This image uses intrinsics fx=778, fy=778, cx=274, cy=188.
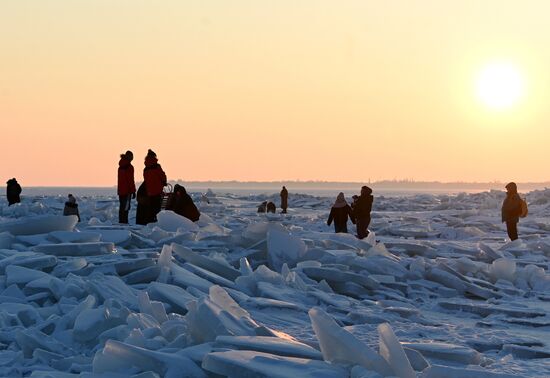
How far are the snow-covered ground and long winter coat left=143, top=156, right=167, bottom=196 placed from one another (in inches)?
45.8

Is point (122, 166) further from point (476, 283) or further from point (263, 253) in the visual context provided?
point (476, 283)

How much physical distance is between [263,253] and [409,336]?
367cm

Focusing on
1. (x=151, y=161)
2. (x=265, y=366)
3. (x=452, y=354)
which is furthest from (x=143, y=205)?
(x=265, y=366)

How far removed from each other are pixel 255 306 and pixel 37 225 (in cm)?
434

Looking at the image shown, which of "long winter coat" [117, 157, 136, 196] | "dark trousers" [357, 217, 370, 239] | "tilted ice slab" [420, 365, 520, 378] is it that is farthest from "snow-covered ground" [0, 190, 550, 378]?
"dark trousers" [357, 217, 370, 239]

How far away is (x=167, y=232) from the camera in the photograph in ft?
34.0

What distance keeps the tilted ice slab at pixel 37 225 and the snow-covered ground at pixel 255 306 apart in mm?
18

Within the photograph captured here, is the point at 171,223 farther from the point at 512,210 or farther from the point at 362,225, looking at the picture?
the point at 512,210

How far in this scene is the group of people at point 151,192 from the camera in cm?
1253

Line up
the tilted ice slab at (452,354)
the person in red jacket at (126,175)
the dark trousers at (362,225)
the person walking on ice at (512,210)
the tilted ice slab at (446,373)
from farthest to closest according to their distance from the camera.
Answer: the person walking on ice at (512,210), the dark trousers at (362,225), the person in red jacket at (126,175), the tilted ice slab at (452,354), the tilted ice slab at (446,373)

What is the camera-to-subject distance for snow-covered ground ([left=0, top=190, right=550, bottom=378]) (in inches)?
169

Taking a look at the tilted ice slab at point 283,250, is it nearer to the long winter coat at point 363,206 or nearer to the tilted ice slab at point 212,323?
the tilted ice slab at point 212,323

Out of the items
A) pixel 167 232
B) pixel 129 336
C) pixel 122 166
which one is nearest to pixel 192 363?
pixel 129 336

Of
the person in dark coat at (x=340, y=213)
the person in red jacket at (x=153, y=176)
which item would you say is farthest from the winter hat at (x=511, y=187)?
the person in red jacket at (x=153, y=176)
